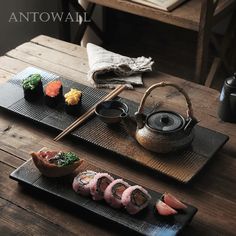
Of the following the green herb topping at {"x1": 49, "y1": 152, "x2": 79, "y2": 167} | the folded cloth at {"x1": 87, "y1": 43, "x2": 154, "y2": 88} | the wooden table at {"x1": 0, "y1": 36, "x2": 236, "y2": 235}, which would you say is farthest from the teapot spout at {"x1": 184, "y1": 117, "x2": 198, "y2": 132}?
the folded cloth at {"x1": 87, "y1": 43, "x2": 154, "y2": 88}

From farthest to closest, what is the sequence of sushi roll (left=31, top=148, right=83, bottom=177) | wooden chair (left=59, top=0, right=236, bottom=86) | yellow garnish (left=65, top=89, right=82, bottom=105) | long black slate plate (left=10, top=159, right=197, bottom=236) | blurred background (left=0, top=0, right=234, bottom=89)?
blurred background (left=0, top=0, right=234, bottom=89), wooden chair (left=59, top=0, right=236, bottom=86), yellow garnish (left=65, top=89, right=82, bottom=105), sushi roll (left=31, top=148, right=83, bottom=177), long black slate plate (left=10, top=159, right=197, bottom=236)

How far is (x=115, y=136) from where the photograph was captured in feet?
5.19

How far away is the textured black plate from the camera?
1.46 m

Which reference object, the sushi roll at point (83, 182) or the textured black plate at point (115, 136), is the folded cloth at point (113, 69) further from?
the sushi roll at point (83, 182)

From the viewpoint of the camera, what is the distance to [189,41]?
3500mm

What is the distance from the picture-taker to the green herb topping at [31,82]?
1.73 meters

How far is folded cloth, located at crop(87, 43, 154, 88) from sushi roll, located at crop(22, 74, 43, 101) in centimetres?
22

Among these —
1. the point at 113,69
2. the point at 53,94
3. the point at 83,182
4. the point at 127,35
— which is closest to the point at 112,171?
the point at 83,182

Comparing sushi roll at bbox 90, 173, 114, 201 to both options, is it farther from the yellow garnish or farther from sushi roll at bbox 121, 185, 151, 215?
the yellow garnish

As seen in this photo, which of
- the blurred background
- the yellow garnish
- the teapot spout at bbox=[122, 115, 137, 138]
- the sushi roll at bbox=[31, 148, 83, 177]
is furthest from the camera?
the blurred background

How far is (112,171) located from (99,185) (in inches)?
5.4

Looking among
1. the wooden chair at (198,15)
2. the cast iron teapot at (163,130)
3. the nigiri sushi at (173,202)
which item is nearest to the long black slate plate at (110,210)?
the nigiri sushi at (173,202)

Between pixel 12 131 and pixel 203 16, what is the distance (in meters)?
1.12

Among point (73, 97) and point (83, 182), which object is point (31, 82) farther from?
point (83, 182)
